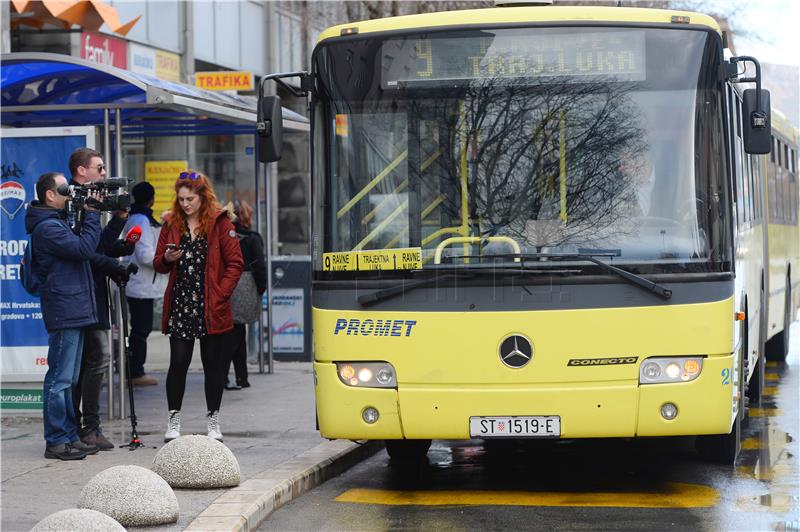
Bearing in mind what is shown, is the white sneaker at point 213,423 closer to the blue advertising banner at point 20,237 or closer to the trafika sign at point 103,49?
the blue advertising banner at point 20,237

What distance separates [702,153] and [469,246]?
1.52 m

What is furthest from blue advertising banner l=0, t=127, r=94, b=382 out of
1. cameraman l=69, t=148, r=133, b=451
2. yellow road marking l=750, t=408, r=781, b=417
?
yellow road marking l=750, t=408, r=781, b=417

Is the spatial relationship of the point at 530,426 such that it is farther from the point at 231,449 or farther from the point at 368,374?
the point at 231,449

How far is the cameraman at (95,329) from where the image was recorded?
398 inches

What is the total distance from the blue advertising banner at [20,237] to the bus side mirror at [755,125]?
5514 millimetres

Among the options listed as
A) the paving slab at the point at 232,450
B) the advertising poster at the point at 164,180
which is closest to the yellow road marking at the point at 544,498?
the paving slab at the point at 232,450

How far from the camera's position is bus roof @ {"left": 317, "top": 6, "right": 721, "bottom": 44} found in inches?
348

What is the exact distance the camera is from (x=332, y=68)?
905 cm

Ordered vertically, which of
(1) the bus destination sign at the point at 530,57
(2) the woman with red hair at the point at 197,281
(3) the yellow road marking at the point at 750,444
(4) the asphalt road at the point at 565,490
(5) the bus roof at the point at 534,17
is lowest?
(3) the yellow road marking at the point at 750,444

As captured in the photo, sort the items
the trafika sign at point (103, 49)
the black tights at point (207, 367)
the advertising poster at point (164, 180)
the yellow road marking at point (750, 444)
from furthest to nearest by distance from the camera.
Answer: the advertising poster at point (164, 180), the trafika sign at point (103, 49), the yellow road marking at point (750, 444), the black tights at point (207, 367)

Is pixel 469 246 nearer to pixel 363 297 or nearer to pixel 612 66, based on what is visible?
pixel 363 297

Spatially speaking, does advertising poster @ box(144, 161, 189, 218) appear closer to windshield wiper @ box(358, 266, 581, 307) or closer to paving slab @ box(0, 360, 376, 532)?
paving slab @ box(0, 360, 376, 532)

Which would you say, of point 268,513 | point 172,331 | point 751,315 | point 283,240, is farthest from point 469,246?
point 283,240

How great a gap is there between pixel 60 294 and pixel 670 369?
13.5 ft
